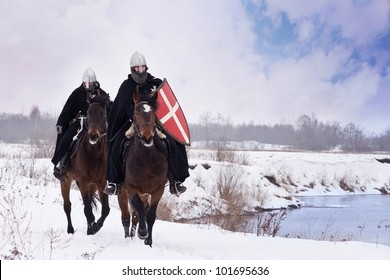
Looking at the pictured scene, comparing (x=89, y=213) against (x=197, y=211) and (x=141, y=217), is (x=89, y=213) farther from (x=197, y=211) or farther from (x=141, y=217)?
(x=197, y=211)

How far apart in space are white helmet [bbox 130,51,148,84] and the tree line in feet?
48.3

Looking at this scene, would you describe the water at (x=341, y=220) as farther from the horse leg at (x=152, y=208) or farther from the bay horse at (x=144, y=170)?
the bay horse at (x=144, y=170)

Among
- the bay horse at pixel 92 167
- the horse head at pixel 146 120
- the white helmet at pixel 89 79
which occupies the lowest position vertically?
the bay horse at pixel 92 167

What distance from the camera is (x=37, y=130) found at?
2561 centimetres

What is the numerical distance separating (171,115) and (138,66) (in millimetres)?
889

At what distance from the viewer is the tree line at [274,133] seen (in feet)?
77.0

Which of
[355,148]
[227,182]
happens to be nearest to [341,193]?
[355,148]

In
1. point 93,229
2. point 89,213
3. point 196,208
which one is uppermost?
point 89,213

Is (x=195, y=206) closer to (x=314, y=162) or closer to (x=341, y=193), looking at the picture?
(x=341, y=193)

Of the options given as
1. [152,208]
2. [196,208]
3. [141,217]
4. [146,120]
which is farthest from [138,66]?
[196,208]

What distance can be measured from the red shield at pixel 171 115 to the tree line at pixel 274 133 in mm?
14265

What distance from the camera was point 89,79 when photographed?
26.9ft

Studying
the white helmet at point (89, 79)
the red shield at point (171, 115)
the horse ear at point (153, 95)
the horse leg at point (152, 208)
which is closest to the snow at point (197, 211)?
the horse leg at point (152, 208)

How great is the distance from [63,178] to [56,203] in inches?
168
